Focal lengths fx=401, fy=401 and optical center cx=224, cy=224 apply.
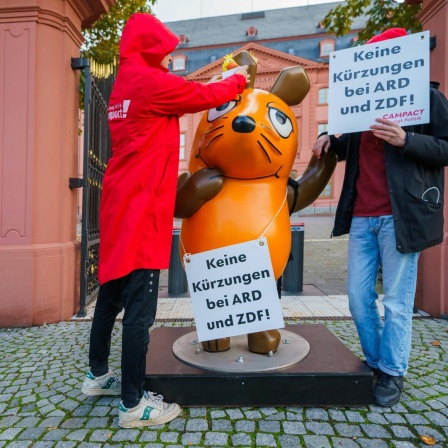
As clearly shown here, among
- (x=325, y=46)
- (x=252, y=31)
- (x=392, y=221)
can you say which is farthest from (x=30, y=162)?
(x=252, y=31)

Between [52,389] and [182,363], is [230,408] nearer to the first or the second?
[182,363]

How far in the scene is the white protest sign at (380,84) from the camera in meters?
2.31

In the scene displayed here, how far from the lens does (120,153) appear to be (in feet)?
7.19

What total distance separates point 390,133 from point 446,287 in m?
2.68

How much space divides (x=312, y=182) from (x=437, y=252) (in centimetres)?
221

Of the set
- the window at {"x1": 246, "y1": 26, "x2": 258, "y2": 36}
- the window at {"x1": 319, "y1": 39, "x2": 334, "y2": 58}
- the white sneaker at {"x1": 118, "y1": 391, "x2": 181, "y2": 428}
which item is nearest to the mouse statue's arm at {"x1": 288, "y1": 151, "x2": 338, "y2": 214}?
the white sneaker at {"x1": 118, "y1": 391, "x2": 181, "y2": 428}

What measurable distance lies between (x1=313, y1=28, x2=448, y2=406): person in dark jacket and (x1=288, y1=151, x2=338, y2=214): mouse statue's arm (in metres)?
0.24

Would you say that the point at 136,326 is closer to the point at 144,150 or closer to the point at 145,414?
the point at 145,414

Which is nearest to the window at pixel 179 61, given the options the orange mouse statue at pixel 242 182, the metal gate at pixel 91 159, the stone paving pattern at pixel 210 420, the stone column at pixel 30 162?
the metal gate at pixel 91 159

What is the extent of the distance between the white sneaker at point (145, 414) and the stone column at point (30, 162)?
2363mm

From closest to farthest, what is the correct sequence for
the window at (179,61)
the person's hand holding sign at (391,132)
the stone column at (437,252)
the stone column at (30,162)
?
the person's hand holding sign at (391,132)
the stone column at (30,162)
the stone column at (437,252)
the window at (179,61)

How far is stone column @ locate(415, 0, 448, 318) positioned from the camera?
4.18m

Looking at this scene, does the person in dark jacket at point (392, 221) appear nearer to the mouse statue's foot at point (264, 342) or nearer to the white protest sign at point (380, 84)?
the white protest sign at point (380, 84)

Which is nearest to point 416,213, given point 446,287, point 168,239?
point 168,239
